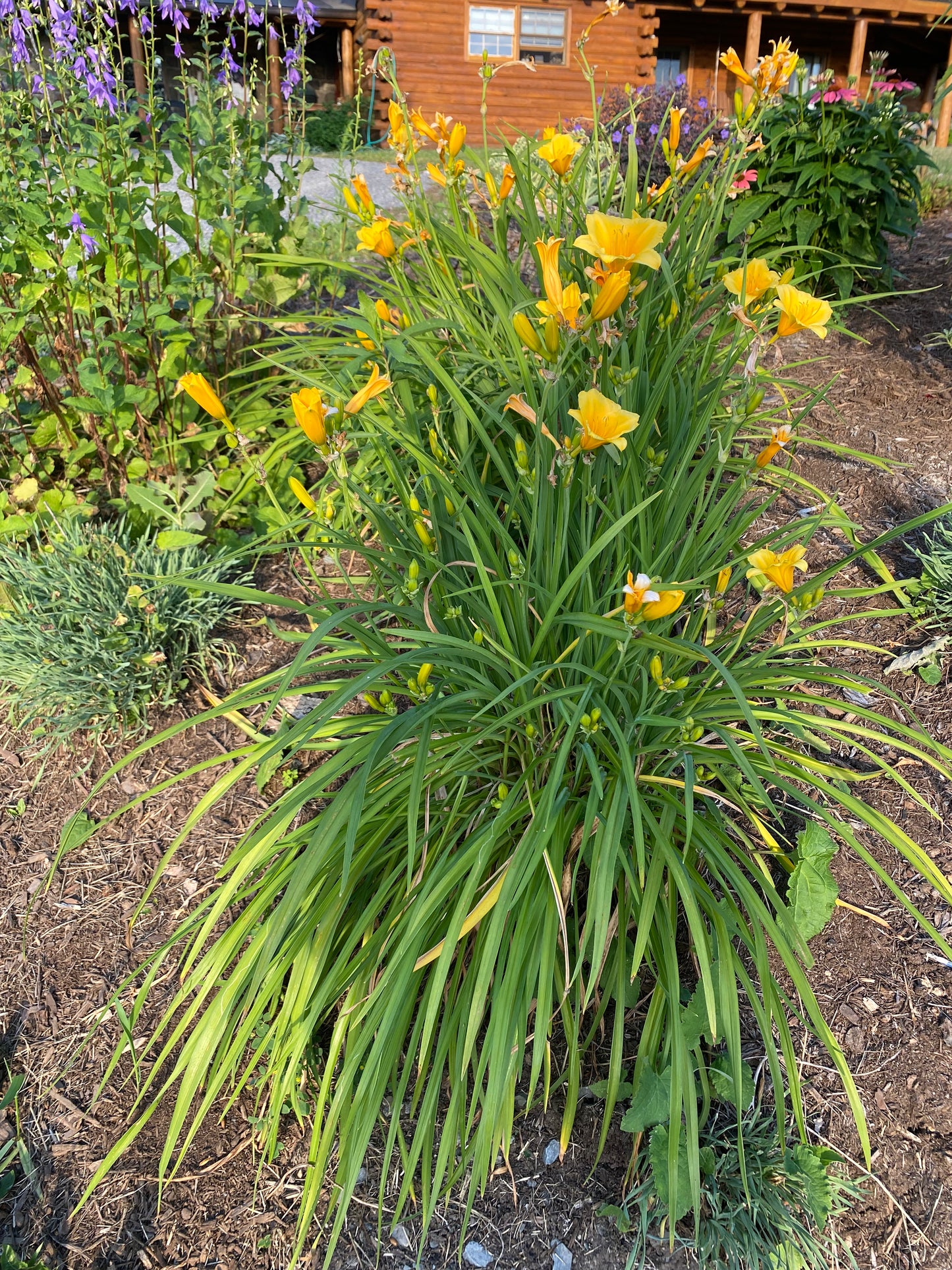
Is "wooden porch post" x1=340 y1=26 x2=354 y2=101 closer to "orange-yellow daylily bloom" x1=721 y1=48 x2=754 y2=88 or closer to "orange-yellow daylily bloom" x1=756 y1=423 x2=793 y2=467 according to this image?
"orange-yellow daylily bloom" x1=721 y1=48 x2=754 y2=88

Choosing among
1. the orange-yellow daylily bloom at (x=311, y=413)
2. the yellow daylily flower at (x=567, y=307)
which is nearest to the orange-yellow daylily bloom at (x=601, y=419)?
the yellow daylily flower at (x=567, y=307)

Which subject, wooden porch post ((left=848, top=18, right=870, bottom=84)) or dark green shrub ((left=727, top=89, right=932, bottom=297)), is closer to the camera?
dark green shrub ((left=727, top=89, right=932, bottom=297))

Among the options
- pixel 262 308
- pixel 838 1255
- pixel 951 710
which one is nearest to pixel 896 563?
pixel 951 710

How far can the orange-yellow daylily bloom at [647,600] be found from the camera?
1.06 m

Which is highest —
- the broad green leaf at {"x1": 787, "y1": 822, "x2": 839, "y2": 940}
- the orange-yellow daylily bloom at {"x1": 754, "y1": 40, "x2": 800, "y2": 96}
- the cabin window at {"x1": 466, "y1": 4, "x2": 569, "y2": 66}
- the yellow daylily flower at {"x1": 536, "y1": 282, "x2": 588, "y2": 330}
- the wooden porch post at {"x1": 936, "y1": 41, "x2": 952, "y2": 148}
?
the cabin window at {"x1": 466, "y1": 4, "x2": 569, "y2": 66}

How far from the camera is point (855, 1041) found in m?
1.57

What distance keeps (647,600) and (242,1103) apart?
118cm

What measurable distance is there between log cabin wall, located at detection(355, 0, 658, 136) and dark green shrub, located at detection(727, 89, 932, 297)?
9125mm

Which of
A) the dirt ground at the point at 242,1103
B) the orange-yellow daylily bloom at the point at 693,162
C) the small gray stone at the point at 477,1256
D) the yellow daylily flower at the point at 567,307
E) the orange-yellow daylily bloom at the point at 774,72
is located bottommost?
the small gray stone at the point at 477,1256

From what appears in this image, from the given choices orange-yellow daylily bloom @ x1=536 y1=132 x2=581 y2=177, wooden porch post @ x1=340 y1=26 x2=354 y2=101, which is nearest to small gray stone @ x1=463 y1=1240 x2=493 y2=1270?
orange-yellow daylily bloom @ x1=536 y1=132 x2=581 y2=177

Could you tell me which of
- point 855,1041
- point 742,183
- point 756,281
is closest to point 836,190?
point 742,183

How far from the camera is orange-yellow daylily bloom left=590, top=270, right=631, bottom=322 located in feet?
3.78

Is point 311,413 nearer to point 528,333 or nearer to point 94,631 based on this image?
point 528,333

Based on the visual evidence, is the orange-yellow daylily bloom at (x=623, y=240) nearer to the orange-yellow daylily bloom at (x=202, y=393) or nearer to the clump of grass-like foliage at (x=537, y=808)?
the clump of grass-like foliage at (x=537, y=808)
